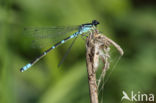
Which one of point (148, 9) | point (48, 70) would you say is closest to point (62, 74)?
point (48, 70)

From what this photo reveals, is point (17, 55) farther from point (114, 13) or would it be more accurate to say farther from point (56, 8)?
point (114, 13)

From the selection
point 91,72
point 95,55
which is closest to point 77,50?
point 95,55

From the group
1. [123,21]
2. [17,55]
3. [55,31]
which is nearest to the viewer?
[55,31]

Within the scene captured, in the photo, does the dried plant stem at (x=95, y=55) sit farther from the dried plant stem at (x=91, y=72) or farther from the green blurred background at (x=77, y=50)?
the green blurred background at (x=77, y=50)

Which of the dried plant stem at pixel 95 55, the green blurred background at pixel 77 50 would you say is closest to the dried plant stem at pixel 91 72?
the dried plant stem at pixel 95 55

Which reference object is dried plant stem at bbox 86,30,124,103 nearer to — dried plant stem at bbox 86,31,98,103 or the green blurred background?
dried plant stem at bbox 86,31,98,103

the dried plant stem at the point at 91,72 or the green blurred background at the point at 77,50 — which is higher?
the green blurred background at the point at 77,50

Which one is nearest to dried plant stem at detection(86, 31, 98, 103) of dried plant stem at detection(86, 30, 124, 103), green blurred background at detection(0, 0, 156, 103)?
dried plant stem at detection(86, 30, 124, 103)

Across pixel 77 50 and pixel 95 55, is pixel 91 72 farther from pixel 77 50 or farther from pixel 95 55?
pixel 77 50
